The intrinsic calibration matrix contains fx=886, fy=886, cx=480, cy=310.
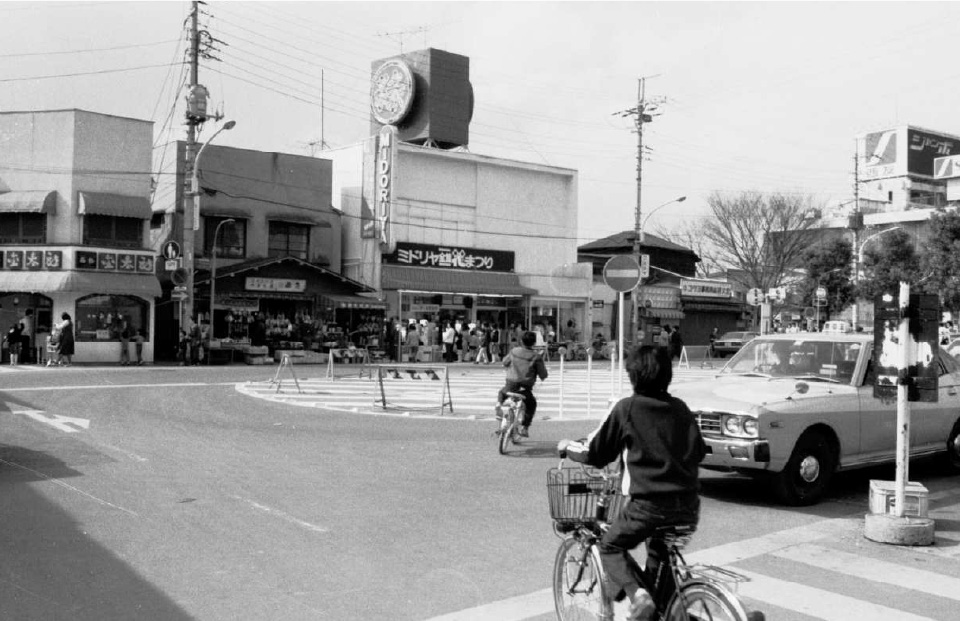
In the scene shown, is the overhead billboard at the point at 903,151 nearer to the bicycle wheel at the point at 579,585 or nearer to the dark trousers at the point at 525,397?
the dark trousers at the point at 525,397

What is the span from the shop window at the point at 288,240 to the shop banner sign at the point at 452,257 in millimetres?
3550

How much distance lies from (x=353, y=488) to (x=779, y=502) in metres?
4.37

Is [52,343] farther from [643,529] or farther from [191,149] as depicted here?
[643,529]

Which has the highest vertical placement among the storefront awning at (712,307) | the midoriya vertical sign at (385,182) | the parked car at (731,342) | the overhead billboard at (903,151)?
the overhead billboard at (903,151)

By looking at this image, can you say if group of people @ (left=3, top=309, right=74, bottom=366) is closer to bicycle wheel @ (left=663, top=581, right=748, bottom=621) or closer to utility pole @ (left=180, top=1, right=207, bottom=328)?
utility pole @ (left=180, top=1, right=207, bottom=328)

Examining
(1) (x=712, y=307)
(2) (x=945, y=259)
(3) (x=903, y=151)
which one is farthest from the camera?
(3) (x=903, y=151)

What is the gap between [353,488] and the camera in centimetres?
934

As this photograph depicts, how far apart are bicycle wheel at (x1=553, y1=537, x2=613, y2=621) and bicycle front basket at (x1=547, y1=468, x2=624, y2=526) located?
15cm

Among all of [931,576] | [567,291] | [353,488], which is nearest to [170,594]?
[353,488]

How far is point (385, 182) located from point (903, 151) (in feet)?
202

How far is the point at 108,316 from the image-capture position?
3064 centimetres

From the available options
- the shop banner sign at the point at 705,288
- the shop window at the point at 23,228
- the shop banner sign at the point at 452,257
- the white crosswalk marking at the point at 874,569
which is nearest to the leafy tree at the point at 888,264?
the shop banner sign at the point at 705,288

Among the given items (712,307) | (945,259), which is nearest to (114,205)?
(945,259)

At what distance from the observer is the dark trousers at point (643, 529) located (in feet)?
13.8
